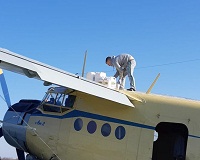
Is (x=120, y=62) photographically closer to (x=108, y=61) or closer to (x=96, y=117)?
(x=108, y=61)

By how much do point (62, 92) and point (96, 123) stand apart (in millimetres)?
1693

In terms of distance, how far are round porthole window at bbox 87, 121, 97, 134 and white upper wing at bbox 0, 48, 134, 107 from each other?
92 cm

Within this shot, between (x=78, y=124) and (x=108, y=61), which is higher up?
(x=108, y=61)

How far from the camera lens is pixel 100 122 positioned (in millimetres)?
8789

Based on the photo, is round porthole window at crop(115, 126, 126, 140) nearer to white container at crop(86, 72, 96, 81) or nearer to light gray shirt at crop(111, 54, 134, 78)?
white container at crop(86, 72, 96, 81)

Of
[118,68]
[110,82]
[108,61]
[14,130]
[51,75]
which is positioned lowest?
[14,130]

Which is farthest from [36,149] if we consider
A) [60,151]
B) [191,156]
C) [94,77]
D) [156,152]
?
[191,156]

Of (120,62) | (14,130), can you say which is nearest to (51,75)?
(120,62)

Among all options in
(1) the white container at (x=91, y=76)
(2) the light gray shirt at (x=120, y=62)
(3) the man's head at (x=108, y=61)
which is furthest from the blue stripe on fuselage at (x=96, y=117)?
(3) the man's head at (x=108, y=61)

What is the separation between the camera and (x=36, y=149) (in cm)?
1012

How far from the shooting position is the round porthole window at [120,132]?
840cm

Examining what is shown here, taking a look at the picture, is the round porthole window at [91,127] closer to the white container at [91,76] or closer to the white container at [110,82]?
the white container at [110,82]

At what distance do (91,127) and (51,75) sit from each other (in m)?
2.07

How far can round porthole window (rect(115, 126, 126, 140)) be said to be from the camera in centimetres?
840
